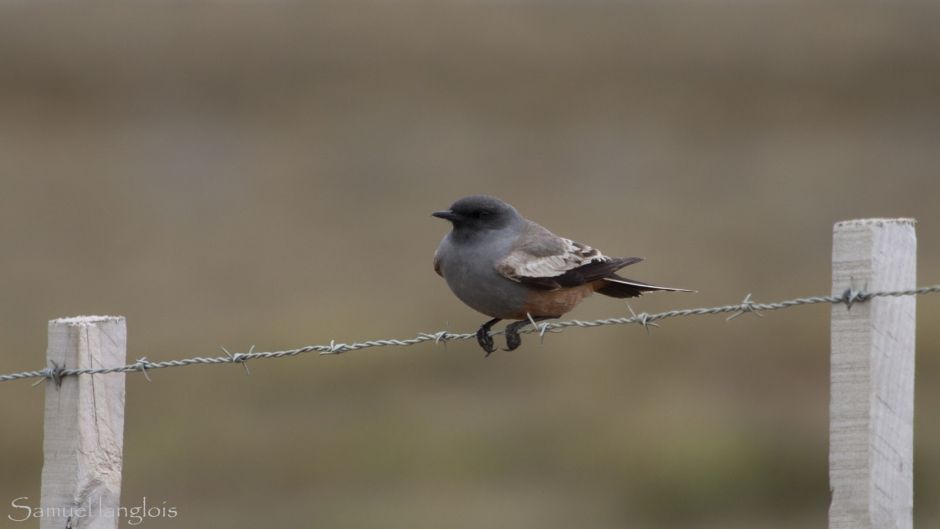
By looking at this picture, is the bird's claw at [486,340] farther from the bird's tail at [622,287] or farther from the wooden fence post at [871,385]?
Result: the wooden fence post at [871,385]

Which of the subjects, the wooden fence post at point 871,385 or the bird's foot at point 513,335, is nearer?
the wooden fence post at point 871,385

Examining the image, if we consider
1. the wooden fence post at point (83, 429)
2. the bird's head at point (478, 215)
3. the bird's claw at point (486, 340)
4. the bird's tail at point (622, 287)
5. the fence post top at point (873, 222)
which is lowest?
the wooden fence post at point (83, 429)

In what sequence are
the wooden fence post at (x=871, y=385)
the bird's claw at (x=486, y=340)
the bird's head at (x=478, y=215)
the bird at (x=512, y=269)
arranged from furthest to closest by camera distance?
the bird's head at (x=478, y=215) < the bird's claw at (x=486, y=340) < the bird at (x=512, y=269) < the wooden fence post at (x=871, y=385)

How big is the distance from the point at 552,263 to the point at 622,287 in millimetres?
647

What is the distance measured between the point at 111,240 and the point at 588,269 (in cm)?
1596

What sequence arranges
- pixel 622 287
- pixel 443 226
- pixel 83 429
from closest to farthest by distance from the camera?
1. pixel 83 429
2. pixel 622 287
3. pixel 443 226

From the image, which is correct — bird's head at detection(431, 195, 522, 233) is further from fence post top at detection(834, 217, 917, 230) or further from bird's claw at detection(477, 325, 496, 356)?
fence post top at detection(834, 217, 917, 230)

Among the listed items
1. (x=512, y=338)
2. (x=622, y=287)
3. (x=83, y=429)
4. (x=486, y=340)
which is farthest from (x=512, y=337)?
(x=83, y=429)

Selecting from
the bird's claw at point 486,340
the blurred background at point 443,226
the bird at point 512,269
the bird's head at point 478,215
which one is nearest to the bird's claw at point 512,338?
the bird at point 512,269

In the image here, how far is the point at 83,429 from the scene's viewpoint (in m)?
4.77

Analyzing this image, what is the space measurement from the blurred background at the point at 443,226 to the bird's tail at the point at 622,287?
15.8 feet

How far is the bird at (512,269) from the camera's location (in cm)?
691

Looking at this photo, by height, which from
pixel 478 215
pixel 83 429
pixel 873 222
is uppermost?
pixel 478 215

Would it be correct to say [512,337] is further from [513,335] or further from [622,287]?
[622,287]
